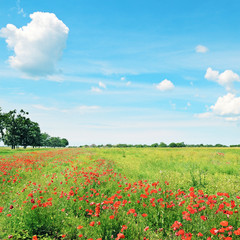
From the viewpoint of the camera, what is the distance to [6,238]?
4211 millimetres

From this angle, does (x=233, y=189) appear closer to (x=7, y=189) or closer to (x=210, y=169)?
(x=210, y=169)

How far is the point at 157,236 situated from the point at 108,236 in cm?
106

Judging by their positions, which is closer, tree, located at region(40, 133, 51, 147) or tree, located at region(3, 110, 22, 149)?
tree, located at region(3, 110, 22, 149)

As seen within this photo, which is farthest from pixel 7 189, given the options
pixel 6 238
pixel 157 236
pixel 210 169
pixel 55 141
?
pixel 55 141

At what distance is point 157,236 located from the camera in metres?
4.03

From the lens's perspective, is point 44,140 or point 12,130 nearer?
point 12,130

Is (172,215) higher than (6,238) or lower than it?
higher

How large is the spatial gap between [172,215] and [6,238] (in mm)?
3828

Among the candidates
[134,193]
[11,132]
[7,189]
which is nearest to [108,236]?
[134,193]

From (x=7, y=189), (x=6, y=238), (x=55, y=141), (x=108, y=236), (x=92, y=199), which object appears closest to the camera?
(x=108, y=236)

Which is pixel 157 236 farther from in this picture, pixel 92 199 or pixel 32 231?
pixel 32 231

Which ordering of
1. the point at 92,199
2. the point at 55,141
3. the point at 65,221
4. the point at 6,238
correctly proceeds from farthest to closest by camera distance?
the point at 55,141 → the point at 92,199 → the point at 65,221 → the point at 6,238

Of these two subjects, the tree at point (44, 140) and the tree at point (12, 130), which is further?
the tree at point (44, 140)

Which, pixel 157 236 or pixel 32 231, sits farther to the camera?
pixel 32 231
